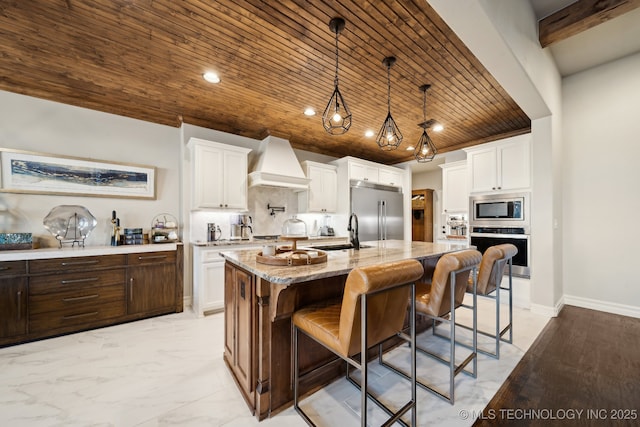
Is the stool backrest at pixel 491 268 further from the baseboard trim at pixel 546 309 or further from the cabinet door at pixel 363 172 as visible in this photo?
the cabinet door at pixel 363 172

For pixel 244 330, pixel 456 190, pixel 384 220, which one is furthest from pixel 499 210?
pixel 244 330

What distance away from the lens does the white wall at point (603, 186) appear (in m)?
3.18

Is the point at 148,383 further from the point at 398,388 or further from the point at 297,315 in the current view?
the point at 398,388

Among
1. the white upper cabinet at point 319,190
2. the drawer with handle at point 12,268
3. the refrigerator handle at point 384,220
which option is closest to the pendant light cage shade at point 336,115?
the white upper cabinet at point 319,190

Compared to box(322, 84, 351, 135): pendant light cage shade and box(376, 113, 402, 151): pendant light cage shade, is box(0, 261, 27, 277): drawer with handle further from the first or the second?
box(376, 113, 402, 151): pendant light cage shade

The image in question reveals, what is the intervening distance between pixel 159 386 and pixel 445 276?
219 centimetres

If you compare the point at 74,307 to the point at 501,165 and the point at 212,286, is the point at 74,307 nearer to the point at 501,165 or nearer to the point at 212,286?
the point at 212,286

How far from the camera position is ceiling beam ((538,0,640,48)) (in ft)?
7.04

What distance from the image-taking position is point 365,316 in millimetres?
1184

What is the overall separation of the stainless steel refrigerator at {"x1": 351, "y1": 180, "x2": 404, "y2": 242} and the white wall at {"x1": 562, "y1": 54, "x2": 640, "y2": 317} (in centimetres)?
265

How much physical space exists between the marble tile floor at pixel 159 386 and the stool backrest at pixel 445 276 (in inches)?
24.1

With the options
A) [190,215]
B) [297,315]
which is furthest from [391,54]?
[190,215]

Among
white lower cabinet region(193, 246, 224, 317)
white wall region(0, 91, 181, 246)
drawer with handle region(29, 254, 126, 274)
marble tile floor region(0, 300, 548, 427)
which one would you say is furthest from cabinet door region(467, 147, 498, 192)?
drawer with handle region(29, 254, 126, 274)

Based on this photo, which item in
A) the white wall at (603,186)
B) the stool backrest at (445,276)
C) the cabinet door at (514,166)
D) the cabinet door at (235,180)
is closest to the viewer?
the stool backrest at (445,276)
